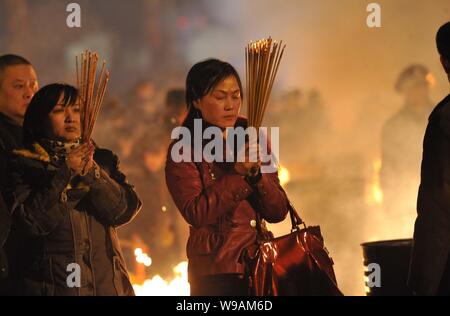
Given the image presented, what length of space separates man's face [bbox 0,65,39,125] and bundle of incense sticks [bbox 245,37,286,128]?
119cm

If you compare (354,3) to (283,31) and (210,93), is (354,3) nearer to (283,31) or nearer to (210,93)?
(283,31)

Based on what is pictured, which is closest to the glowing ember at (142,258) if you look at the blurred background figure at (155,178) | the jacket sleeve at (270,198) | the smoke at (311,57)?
the blurred background figure at (155,178)

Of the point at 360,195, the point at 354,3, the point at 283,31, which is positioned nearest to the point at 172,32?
the point at 283,31

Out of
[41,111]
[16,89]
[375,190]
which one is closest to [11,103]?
[16,89]

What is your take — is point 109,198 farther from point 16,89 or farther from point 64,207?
point 16,89

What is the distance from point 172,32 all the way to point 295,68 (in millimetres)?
911

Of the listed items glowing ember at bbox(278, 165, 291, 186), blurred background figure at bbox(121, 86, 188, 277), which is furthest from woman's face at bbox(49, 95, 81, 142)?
glowing ember at bbox(278, 165, 291, 186)

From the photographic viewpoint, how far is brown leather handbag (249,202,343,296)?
3346 millimetres

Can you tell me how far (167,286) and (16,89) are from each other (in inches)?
77.0

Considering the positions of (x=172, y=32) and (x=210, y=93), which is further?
(x=172, y=32)

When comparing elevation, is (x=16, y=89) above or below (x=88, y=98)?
above

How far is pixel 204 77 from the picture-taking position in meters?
3.55

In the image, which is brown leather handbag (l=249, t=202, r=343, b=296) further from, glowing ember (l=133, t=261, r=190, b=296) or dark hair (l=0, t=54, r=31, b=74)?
glowing ember (l=133, t=261, r=190, b=296)

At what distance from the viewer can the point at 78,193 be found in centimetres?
347
